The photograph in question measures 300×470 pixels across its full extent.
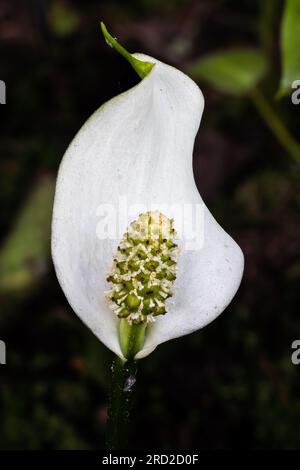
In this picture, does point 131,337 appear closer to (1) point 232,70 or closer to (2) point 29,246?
(2) point 29,246

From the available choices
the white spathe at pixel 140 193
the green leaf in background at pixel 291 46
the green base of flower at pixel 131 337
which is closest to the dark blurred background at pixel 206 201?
the green leaf in background at pixel 291 46

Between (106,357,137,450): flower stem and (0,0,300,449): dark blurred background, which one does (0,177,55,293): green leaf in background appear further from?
(106,357,137,450): flower stem

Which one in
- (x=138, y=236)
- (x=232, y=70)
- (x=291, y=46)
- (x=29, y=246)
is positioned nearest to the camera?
(x=138, y=236)

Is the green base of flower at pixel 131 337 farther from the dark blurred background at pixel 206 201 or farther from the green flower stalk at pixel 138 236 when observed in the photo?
the dark blurred background at pixel 206 201

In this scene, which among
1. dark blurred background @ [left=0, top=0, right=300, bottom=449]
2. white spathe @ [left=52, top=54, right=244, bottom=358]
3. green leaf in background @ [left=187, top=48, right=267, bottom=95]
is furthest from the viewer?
green leaf in background @ [left=187, top=48, right=267, bottom=95]

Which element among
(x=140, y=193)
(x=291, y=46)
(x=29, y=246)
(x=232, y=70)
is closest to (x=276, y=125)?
(x=232, y=70)

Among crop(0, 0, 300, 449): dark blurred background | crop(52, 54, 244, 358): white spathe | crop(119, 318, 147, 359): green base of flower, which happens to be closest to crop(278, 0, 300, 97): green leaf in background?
crop(0, 0, 300, 449): dark blurred background

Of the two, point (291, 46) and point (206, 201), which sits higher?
point (291, 46)
